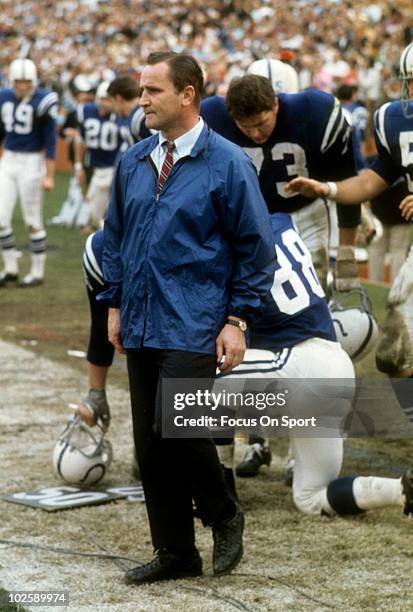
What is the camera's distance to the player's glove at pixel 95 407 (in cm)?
523

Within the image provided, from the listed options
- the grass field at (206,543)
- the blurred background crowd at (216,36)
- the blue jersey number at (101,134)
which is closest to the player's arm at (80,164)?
the blurred background crowd at (216,36)

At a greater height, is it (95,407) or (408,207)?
(408,207)

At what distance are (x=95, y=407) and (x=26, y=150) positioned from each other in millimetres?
6518

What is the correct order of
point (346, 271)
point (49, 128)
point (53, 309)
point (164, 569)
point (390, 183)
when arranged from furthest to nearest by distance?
1. point (49, 128)
2. point (53, 309)
3. point (346, 271)
4. point (390, 183)
5. point (164, 569)

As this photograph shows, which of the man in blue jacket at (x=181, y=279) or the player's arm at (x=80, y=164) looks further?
the player's arm at (x=80, y=164)

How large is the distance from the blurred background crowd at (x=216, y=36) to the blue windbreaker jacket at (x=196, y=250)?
1171cm

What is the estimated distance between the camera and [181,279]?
3.93 metres

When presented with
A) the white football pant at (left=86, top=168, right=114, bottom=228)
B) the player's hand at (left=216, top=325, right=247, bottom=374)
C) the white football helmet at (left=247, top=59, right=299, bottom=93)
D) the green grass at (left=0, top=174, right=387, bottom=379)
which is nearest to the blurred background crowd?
the white football pant at (left=86, top=168, right=114, bottom=228)

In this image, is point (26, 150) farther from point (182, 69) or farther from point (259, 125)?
point (182, 69)

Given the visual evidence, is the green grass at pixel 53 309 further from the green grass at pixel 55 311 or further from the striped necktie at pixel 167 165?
the striped necktie at pixel 167 165

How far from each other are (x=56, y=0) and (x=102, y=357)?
2528 cm

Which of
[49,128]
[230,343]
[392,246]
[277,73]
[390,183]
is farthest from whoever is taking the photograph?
[49,128]

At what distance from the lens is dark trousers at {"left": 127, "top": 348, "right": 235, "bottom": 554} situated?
405 cm

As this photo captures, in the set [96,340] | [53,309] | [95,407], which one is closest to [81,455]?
[95,407]
